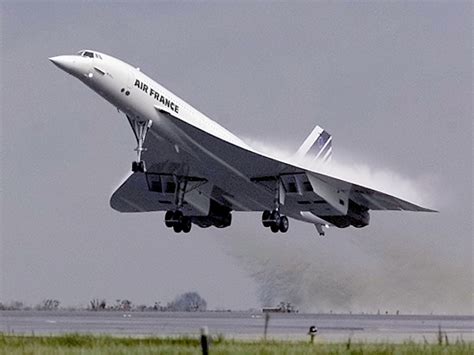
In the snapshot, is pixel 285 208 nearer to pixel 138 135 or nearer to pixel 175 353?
pixel 138 135

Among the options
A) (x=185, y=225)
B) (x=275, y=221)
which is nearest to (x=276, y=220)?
(x=275, y=221)

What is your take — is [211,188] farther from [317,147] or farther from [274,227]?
[317,147]

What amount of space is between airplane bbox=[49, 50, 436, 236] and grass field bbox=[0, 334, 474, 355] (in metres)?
7.66

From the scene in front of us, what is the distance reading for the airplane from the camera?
90.7ft

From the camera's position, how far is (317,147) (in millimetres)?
38375

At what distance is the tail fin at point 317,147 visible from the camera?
37875 millimetres

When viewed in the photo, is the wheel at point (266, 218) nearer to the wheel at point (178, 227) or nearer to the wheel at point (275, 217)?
the wheel at point (275, 217)

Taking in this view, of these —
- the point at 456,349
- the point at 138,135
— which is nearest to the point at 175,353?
the point at 456,349

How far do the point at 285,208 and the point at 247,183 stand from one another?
2424mm

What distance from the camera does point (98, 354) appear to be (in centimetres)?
1659

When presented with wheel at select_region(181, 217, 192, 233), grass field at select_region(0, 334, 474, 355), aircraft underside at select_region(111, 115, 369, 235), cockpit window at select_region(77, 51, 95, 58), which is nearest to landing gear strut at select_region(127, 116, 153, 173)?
aircraft underside at select_region(111, 115, 369, 235)

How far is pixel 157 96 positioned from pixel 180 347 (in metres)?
11.9

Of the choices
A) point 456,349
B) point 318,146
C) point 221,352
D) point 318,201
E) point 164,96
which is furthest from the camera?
point 318,146

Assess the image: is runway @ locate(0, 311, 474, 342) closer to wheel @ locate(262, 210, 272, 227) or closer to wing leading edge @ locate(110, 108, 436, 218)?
wheel @ locate(262, 210, 272, 227)
